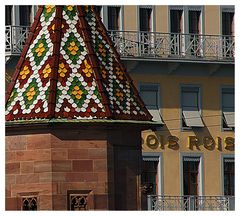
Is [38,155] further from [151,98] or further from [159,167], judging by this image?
[151,98]

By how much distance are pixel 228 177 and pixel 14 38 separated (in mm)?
13689

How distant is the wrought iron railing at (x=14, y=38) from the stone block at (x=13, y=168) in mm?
47700

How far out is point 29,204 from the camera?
44.7 metres

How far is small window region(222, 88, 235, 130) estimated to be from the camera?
101312 mm

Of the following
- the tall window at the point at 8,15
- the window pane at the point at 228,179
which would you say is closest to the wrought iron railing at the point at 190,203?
the window pane at the point at 228,179

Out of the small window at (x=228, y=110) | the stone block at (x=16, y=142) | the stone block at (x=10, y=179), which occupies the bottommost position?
the stone block at (x=10, y=179)

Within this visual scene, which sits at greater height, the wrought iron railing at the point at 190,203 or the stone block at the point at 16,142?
the stone block at the point at 16,142

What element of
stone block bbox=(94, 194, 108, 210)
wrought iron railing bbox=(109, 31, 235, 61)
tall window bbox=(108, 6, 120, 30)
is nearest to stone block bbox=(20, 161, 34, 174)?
stone block bbox=(94, 194, 108, 210)

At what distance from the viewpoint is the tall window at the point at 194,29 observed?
328 feet

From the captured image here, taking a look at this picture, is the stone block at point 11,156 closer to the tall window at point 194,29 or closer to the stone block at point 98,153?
the stone block at point 98,153

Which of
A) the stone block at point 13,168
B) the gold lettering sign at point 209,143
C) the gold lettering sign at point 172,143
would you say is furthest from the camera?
the gold lettering sign at point 209,143

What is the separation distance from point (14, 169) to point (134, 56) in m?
52.5

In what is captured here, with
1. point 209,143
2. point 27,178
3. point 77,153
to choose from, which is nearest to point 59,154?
point 77,153

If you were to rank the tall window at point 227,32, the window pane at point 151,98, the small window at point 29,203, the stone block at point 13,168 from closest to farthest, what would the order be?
1. the small window at point 29,203
2. the stone block at point 13,168
3. the window pane at point 151,98
4. the tall window at point 227,32
